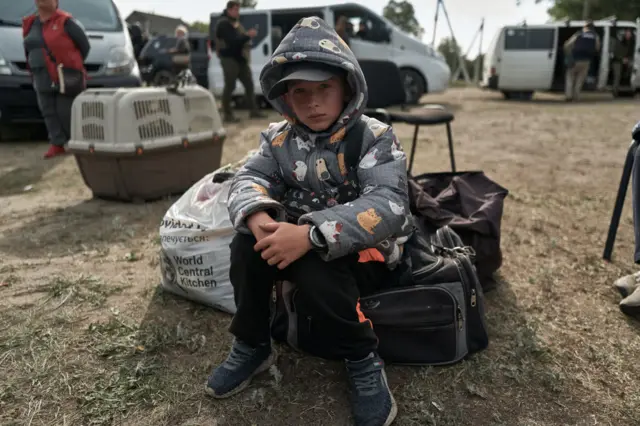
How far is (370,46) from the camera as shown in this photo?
30.4ft

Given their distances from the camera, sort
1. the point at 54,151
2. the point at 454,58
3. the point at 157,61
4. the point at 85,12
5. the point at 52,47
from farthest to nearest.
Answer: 1. the point at 454,58
2. the point at 157,61
3. the point at 85,12
4. the point at 54,151
5. the point at 52,47

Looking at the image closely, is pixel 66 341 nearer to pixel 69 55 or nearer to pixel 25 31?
pixel 69 55

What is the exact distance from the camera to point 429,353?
1.78 metres

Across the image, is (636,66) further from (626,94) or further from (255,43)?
(255,43)

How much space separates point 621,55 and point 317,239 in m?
13.0

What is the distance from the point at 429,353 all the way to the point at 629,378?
714 mm

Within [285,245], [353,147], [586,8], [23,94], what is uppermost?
[586,8]

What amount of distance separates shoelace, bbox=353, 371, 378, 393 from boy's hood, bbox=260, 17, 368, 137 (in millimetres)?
833

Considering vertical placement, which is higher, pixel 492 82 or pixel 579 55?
pixel 579 55

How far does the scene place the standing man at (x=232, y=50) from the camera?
7504 millimetres

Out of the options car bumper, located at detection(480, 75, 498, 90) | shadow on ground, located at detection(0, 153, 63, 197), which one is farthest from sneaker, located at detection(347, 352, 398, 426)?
car bumper, located at detection(480, 75, 498, 90)

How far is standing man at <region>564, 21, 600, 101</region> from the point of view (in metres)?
10.2

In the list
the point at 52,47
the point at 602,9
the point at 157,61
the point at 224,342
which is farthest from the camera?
the point at 602,9

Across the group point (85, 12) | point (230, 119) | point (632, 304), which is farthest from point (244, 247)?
point (230, 119)
